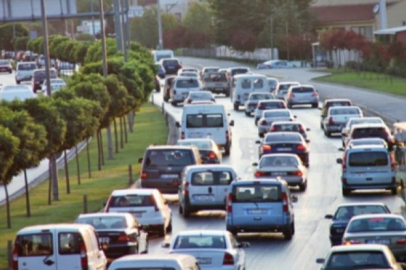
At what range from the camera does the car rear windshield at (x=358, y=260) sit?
2267cm

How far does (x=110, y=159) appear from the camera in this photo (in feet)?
200

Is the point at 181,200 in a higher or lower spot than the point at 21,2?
lower

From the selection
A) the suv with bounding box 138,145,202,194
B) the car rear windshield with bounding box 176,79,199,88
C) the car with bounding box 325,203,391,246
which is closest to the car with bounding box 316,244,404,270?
the car with bounding box 325,203,391,246

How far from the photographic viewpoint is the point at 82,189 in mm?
48594

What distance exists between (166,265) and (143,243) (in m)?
11.1

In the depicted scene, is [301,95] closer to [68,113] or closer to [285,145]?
[285,145]

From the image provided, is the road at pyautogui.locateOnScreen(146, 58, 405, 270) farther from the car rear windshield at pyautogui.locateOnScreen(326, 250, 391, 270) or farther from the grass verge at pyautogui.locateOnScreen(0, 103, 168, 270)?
the car rear windshield at pyautogui.locateOnScreen(326, 250, 391, 270)

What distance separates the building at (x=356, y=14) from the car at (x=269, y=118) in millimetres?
72304

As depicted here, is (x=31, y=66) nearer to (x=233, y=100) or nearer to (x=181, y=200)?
(x=233, y=100)

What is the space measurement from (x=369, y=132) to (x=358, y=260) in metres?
29.9

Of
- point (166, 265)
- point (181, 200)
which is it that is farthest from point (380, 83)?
point (166, 265)

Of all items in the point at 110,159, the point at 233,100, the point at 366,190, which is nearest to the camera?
the point at 366,190

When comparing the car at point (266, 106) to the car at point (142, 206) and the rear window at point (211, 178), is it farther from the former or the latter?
the car at point (142, 206)

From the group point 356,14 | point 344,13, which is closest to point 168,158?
point 356,14
